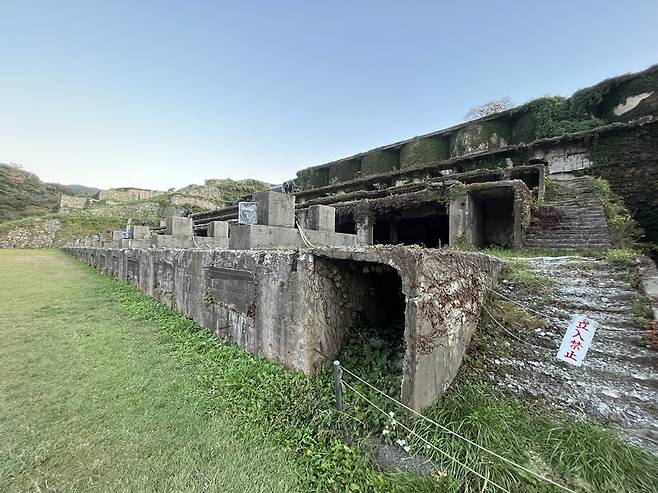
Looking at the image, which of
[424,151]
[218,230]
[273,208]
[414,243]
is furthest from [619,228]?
[424,151]

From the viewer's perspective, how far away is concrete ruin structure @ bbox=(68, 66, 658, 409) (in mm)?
2387

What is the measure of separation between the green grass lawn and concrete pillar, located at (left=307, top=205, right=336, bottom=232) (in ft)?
9.93

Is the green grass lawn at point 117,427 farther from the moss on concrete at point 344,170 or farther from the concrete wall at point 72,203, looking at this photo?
the concrete wall at point 72,203

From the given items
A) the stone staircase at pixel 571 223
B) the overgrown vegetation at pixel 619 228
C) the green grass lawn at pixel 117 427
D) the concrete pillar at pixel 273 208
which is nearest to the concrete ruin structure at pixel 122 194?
the concrete pillar at pixel 273 208

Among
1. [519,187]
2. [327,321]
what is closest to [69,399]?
[327,321]

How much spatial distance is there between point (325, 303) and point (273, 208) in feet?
6.90

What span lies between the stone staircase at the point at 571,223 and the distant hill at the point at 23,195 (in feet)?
173

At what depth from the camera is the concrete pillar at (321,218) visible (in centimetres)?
550

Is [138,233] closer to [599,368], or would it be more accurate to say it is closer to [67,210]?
[599,368]

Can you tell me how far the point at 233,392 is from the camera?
100 inches

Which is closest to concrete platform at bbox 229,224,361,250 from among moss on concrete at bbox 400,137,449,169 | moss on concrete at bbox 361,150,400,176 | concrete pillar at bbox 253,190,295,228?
concrete pillar at bbox 253,190,295,228

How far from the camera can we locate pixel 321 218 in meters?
5.50

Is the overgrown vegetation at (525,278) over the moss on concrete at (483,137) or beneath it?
beneath

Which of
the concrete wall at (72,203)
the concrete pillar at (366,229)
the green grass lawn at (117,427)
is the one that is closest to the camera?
the green grass lawn at (117,427)
